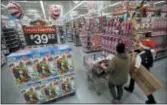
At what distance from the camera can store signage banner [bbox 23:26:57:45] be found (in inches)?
92.0

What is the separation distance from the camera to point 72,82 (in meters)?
2.78

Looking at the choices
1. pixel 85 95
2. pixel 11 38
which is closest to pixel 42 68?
pixel 85 95

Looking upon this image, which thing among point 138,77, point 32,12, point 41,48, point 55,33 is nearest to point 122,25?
point 138,77

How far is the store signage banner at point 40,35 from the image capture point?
234cm

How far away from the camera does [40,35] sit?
8.00ft

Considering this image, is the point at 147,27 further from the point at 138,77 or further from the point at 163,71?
the point at 138,77

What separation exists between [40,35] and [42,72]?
76 centimetres

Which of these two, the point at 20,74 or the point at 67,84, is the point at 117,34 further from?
the point at 20,74

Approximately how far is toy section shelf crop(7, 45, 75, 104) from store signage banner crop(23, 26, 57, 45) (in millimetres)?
162

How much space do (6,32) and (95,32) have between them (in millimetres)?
5138

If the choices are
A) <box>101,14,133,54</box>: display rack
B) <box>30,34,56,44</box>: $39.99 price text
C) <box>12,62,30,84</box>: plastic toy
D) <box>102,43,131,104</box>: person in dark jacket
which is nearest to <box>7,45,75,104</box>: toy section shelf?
<box>12,62,30,84</box>: plastic toy

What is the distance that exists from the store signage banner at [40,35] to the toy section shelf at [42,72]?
162 millimetres

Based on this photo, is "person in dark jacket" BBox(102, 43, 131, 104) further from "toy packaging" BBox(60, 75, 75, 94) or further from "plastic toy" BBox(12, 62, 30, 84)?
"plastic toy" BBox(12, 62, 30, 84)

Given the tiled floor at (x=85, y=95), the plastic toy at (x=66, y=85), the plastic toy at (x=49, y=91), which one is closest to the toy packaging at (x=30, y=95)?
the plastic toy at (x=49, y=91)
